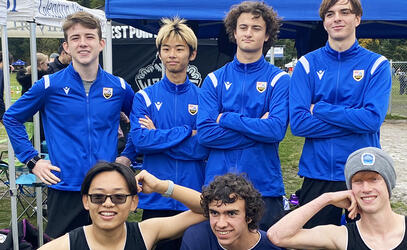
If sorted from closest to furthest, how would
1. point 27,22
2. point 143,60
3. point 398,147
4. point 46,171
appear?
point 46,171 < point 27,22 < point 398,147 < point 143,60

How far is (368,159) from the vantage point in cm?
239

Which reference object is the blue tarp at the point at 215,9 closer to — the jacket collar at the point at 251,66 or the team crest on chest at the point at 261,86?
the jacket collar at the point at 251,66

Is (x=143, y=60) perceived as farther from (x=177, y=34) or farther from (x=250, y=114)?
(x=250, y=114)

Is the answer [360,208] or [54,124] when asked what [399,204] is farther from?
[54,124]

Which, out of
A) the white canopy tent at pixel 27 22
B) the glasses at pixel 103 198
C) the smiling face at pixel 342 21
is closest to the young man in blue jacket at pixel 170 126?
Answer: the glasses at pixel 103 198

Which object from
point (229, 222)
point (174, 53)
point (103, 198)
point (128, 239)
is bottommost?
point (128, 239)

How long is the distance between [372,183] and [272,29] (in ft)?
4.28

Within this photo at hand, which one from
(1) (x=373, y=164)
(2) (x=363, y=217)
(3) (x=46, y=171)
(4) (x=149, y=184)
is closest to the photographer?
(1) (x=373, y=164)

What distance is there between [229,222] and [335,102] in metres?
1.11

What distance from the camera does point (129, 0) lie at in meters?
3.90

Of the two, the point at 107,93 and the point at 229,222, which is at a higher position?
the point at 107,93

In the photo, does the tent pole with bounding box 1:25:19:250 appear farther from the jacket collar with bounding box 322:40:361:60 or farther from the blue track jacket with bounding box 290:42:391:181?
the jacket collar with bounding box 322:40:361:60

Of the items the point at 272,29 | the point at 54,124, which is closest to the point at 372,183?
the point at 272,29

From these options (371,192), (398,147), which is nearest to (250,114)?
(371,192)
